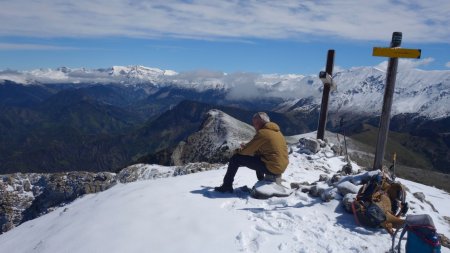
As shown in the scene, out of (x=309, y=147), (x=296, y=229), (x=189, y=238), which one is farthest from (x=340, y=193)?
(x=309, y=147)

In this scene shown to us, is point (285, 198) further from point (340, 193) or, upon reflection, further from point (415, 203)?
point (415, 203)

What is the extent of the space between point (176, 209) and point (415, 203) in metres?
8.64

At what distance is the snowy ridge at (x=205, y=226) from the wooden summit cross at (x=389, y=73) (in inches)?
92.5

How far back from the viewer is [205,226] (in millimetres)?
10938

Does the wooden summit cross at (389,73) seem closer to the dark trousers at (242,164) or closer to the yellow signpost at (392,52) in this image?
the yellow signpost at (392,52)

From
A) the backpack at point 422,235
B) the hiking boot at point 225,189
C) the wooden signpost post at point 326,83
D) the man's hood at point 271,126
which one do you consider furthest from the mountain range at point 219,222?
the wooden signpost post at point 326,83

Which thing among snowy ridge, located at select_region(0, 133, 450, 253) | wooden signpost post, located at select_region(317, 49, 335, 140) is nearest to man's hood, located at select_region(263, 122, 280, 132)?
snowy ridge, located at select_region(0, 133, 450, 253)

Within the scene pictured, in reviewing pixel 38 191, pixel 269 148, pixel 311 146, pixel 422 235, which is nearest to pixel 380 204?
pixel 422 235

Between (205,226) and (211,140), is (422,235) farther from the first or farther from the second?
(211,140)

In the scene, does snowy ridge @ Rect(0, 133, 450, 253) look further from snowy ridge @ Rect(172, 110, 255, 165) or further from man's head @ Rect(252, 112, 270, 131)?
snowy ridge @ Rect(172, 110, 255, 165)

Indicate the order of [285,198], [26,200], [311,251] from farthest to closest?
1. [26,200]
2. [285,198]
3. [311,251]

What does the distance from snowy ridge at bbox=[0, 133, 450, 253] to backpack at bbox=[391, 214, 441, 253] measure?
1055 mm

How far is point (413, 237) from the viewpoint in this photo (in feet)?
28.4

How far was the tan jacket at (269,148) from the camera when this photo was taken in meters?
13.8
